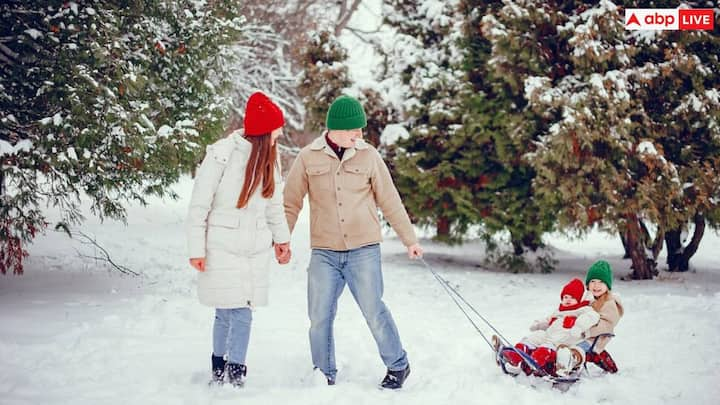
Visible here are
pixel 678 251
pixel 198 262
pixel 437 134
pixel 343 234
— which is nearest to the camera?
pixel 198 262

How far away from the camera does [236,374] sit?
3992 mm

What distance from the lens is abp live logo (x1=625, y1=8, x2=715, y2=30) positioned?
849 centimetres

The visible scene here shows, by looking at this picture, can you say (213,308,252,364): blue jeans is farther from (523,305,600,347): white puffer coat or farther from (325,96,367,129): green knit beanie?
(523,305,600,347): white puffer coat

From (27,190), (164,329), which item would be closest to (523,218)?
(164,329)

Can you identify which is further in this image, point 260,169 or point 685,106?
point 685,106

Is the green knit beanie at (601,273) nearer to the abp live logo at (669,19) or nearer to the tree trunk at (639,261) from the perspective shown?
the abp live logo at (669,19)

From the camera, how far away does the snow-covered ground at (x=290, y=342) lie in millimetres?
4027

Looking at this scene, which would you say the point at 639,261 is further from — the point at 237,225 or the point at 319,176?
the point at 237,225

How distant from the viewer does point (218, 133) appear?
8500 millimetres

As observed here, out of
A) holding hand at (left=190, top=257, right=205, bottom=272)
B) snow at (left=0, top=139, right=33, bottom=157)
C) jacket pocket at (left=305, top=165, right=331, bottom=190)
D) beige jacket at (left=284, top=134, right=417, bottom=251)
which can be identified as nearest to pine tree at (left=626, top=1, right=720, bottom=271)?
beige jacket at (left=284, top=134, right=417, bottom=251)

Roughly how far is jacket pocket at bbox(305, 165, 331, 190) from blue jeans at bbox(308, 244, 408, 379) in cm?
40

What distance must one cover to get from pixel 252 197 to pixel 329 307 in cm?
86

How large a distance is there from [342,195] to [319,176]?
0.19 m

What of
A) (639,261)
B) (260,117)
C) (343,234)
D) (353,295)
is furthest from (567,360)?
(639,261)
